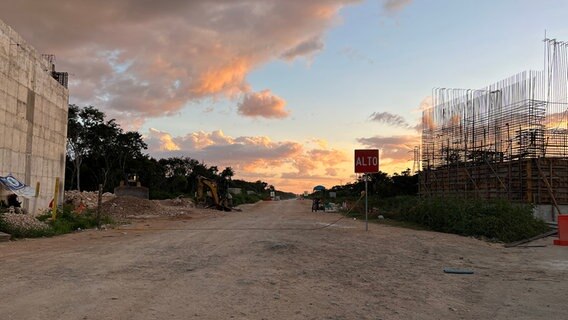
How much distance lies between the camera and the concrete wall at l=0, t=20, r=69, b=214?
66.7ft

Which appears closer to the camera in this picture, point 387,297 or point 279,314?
point 279,314

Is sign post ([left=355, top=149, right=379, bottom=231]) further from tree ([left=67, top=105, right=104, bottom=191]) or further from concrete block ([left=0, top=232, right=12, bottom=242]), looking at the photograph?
tree ([left=67, top=105, right=104, bottom=191])

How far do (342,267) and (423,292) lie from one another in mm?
2785

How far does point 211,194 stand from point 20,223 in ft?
99.6

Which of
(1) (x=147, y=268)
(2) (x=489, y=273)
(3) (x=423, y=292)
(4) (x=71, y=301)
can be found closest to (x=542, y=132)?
(2) (x=489, y=273)

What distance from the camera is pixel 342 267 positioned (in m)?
11.0

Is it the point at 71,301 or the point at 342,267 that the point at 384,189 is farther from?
the point at 71,301

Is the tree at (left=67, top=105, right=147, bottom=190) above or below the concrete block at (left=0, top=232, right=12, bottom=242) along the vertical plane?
above

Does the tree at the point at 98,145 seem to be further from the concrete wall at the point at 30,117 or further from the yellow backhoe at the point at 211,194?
the concrete wall at the point at 30,117

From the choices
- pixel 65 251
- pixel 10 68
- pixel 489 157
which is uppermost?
pixel 10 68

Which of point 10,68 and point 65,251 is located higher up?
point 10,68

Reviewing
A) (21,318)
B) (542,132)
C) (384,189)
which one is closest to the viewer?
(21,318)

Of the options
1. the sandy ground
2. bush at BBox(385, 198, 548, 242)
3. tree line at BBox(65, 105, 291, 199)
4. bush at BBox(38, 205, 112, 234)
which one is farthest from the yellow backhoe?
the sandy ground

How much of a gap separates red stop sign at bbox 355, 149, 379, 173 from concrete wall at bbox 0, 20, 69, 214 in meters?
14.9
